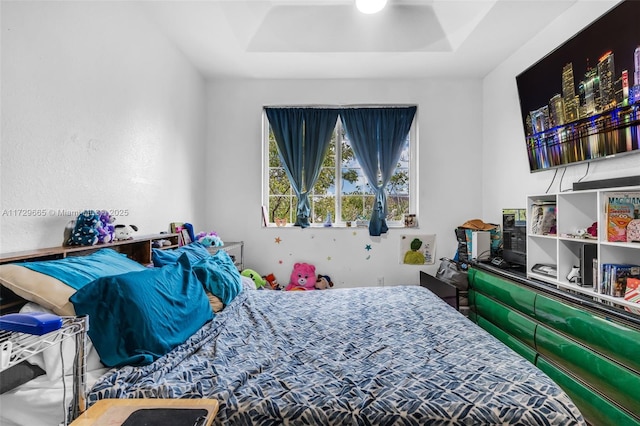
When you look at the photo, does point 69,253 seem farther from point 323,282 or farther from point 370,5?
point 370,5

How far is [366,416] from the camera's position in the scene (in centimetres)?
107

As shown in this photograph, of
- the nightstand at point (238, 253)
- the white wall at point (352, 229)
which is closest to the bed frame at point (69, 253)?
the nightstand at point (238, 253)

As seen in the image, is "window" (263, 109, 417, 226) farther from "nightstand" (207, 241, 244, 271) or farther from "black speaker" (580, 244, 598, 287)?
"black speaker" (580, 244, 598, 287)

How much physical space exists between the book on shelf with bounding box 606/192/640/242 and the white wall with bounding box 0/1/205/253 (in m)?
3.13

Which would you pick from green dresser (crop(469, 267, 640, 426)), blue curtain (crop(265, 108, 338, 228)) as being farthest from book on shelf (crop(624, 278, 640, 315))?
blue curtain (crop(265, 108, 338, 228))

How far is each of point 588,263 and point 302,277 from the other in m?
2.55

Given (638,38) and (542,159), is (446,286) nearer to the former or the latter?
(542,159)

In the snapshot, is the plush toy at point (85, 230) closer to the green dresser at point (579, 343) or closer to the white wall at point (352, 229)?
the white wall at point (352, 229)

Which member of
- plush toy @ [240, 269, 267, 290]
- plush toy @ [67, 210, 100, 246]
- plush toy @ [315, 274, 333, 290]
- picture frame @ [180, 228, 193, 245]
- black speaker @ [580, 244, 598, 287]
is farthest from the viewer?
plush toy @ [315, 274, 333, 290]

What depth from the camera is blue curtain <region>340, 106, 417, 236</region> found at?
3.77m

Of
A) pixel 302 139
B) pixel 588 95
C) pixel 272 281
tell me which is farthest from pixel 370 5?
pixel 272 281

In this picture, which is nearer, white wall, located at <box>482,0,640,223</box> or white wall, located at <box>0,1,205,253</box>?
white wall, located at <box>0,1,205,253</box>

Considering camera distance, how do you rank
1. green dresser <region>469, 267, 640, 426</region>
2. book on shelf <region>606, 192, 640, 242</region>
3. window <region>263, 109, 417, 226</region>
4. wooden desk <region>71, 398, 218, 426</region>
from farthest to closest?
window <region>263, 109, 417, 226</region> < book on shelf <region>606, 192, 640, 242</region> < green dresser <region>469, 267, 640, 426</region> < wooden desk <region>71, 398, 218, 426</region>

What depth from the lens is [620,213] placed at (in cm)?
190
